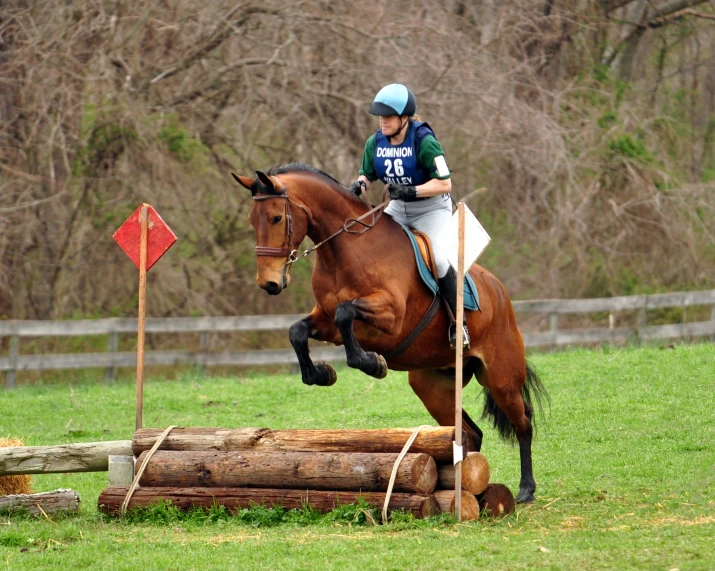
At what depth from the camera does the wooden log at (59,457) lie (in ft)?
23.9

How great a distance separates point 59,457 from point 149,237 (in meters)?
1.80

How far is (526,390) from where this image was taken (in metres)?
8.37

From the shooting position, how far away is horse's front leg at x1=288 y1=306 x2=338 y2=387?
6.95 meters

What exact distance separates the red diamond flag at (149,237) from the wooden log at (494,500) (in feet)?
9.96

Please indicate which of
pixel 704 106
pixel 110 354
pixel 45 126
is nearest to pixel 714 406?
pixel 110 354

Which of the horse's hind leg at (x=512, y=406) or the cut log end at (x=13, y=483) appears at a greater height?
the horse's hind leg at (x=512, y=406)

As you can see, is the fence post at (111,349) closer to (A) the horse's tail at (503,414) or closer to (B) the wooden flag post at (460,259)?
(A) the horse's tail at (503,414)

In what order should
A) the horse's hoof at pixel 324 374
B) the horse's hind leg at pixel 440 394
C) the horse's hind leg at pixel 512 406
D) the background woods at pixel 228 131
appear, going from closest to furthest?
the horse's hoof at pixel 324 374 → the horse's hind leg at pixel 512 406 → the horse's hind leg at pixel 440 394 → the background woods at pixel 228 131

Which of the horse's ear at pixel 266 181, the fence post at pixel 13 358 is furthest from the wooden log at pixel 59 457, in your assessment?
the fence post at pixel 13 358

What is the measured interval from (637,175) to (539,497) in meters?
11.0

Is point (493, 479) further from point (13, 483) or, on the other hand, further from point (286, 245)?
point (13, 483)

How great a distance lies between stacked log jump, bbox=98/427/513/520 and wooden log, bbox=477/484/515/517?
0.25 ft

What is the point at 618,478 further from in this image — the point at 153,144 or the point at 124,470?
the point at 153,144

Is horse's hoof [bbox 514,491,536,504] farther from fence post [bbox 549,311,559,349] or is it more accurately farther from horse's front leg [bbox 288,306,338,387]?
fence post [bbox 549,311,559,349]
